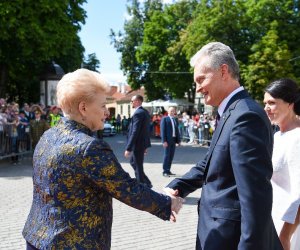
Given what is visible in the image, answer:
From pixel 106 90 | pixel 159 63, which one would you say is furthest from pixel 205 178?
pixel 159 63

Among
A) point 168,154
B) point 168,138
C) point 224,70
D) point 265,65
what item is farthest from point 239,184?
point 265,65

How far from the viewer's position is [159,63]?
46.1 metres

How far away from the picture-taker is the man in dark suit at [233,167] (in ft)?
7.63

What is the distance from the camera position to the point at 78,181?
259 centimetres

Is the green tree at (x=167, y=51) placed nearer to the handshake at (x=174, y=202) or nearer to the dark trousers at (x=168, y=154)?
the dark trousers at (x=168, y=154)

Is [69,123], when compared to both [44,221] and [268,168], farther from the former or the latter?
[268,168]

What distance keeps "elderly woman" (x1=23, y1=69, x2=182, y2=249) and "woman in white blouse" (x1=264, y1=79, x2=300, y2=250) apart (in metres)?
0.97

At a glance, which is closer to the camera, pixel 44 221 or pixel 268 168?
pixel 268 168

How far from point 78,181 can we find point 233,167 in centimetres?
85

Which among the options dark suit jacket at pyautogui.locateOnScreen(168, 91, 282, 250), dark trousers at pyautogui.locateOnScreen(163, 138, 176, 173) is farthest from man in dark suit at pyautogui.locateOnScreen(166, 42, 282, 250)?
dark trousers at pyautogui.locateOnScreen(163, 138, 176, 173)

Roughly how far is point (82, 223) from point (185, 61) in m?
41.0

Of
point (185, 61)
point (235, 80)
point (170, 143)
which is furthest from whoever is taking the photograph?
point (185, 61)

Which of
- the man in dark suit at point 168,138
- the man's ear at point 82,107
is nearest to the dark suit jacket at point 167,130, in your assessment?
the man in dark suit at point 168,138

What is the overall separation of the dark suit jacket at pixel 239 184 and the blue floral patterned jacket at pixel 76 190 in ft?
1.38
